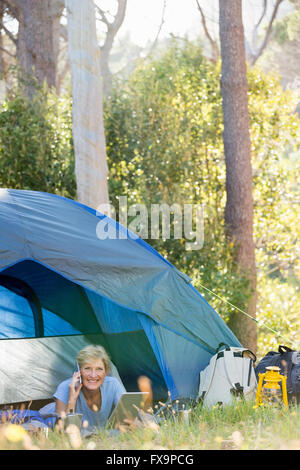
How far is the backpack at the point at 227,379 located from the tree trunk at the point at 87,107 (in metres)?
2.42

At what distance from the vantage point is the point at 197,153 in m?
6.99

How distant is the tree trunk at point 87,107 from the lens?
571cm

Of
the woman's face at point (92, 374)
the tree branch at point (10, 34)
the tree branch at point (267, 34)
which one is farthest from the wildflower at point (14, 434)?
the tree branch at point (267, 34)

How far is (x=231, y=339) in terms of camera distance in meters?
4.10

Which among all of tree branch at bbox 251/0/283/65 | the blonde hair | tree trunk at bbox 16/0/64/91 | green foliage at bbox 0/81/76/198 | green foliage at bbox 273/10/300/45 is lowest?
the blonde hair

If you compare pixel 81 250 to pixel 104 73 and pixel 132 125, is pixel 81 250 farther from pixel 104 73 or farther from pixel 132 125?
pixel 104 73

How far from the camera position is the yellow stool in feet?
11.5

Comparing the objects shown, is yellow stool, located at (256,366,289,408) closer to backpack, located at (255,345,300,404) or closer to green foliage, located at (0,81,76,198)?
backpack, located at (255,345,300,404)

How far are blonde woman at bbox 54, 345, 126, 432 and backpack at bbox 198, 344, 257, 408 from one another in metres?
0.56

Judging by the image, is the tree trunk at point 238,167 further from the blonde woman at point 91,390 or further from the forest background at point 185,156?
the blonde woman at point 91,390

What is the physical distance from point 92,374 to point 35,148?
11.6ft

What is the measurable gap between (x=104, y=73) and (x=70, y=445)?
36.5 ft
